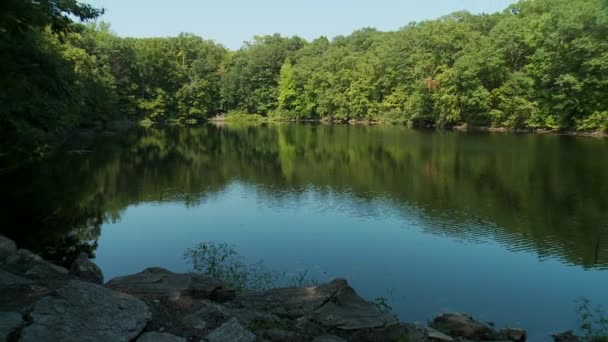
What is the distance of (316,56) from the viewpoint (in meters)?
85.6

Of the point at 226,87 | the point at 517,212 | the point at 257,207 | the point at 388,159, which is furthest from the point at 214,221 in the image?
the point at 226,87

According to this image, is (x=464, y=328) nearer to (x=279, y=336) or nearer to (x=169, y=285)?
(x=279, y=336)

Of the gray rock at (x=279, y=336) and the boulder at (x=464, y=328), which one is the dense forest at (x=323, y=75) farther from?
the gray rock at (x=279, y=336)

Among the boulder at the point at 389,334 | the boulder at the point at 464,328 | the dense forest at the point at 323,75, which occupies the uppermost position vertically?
the dense forest at the point at 323,75

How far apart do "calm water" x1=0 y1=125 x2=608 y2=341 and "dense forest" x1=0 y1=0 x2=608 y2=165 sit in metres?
3.61

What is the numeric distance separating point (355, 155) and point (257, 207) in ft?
54.7

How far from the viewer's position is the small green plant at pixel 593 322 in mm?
7927

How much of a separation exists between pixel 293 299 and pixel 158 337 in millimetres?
2708

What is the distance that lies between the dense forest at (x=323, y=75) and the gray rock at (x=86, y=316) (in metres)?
6.08

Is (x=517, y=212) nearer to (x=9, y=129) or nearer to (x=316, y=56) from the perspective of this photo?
(x=9, y=129)

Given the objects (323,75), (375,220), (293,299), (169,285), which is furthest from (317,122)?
(169,285)

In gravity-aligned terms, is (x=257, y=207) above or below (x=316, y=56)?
below

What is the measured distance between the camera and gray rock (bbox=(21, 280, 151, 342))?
493cm

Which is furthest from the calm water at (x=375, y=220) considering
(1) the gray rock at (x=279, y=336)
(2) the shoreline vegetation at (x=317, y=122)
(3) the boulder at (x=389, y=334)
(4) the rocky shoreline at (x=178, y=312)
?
(2) the shoreline vegetation at (x=317, y=122)
